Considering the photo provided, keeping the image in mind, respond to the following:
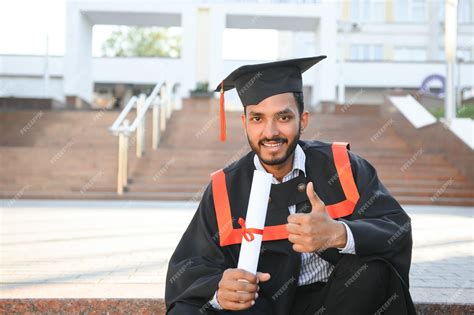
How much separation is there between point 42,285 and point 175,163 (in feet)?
25.7

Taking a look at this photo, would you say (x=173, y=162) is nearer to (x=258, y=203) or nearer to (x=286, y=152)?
Result: (x=286, y=152)

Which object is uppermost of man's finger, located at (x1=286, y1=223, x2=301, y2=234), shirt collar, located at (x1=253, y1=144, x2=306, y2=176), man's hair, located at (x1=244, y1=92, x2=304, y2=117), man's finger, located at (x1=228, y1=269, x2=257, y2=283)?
man's hair, located at (x1=244, y1=92, x2=304, y2=117)

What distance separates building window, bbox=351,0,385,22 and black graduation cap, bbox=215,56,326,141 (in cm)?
3710

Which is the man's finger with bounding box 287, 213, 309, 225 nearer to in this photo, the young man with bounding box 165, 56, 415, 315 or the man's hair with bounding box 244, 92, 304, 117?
the young man with bounding box 165, 56, 415, 315

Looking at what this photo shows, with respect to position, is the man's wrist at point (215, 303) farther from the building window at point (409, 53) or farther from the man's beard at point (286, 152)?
the building window at point (409, 53)

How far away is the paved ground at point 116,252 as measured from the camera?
319 centimetres

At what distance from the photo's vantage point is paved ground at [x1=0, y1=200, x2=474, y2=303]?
3.19m

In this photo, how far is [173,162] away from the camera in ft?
36.3

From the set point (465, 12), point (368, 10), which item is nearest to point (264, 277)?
point (368, 10)

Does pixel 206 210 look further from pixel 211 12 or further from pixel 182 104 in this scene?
pixel 211 12

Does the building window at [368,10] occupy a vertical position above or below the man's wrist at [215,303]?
above

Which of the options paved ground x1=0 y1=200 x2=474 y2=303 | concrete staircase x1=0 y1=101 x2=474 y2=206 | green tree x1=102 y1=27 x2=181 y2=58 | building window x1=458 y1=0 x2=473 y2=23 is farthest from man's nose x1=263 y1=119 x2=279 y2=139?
green tree x1=102 y1=27 x2=181 y2=58

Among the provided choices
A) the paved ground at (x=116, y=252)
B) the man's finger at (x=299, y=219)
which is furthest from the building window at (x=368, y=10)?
the man's finger at (x=299, y=219)

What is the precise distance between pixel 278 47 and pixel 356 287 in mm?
37969
